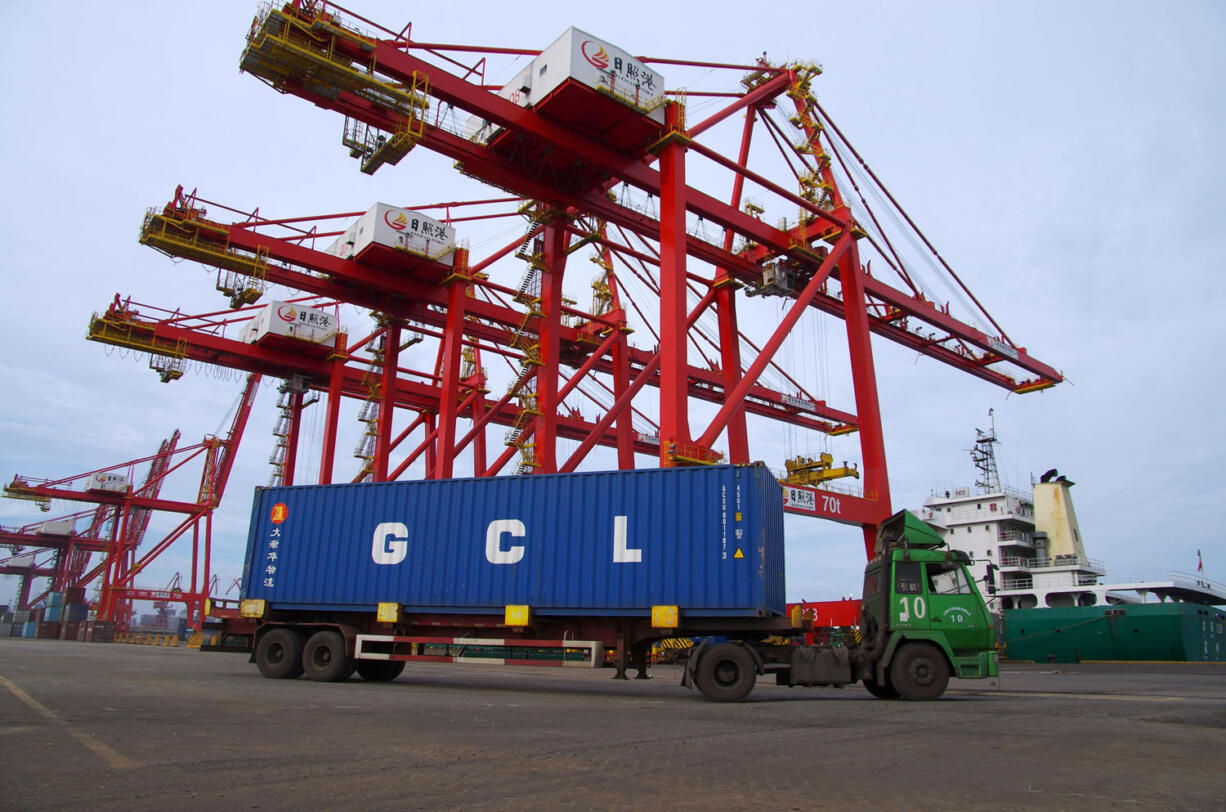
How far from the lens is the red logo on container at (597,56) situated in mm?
18984

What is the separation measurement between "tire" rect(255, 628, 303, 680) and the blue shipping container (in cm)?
54

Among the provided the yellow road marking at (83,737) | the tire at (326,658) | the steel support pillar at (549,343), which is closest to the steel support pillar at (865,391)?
the steel support pillar at (549,343)

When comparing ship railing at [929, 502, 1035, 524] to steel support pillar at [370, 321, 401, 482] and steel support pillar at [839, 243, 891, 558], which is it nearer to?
steel support pillar at [839, 243, 891, 558]

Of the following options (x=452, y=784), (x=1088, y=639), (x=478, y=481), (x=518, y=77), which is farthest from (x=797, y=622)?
(x=1088, y=639)

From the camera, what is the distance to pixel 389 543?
44.5 ft

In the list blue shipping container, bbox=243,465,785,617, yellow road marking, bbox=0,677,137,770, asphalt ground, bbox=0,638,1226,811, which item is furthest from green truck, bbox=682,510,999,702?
yellow road marking, bbox=0,677,137,770

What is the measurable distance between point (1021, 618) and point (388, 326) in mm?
26960

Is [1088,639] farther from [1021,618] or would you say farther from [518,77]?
[518,77]

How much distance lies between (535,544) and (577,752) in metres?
6.38

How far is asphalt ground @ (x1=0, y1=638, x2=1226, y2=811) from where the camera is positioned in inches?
183

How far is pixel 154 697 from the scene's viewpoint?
394 inches

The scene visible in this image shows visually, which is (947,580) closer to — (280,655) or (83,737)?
(83,737)

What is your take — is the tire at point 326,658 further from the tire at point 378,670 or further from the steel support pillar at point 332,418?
the steel support pillar at point 332,418

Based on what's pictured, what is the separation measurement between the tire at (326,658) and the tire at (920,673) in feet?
29.7
